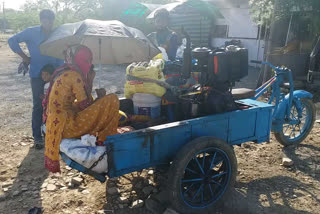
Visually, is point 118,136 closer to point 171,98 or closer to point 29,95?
point 171,98

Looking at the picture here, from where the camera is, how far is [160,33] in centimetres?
500

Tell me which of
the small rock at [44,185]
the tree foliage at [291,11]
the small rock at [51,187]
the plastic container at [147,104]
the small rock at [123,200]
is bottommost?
the small rock at [44,185]

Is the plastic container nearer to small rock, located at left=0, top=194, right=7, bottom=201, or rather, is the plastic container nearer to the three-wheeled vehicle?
the three-wheeled vehicle

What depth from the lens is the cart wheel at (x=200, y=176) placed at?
2592mm

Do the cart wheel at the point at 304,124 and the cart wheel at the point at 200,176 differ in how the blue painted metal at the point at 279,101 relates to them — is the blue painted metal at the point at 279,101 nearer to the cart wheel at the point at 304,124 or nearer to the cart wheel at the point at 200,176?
the cart wheel at the point at 304,124

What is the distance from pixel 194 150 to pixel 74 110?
1233 millimetres

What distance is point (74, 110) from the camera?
2.81 metres

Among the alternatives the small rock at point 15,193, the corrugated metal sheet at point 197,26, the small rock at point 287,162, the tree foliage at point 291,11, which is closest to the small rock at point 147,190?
the small rock at point 15,193

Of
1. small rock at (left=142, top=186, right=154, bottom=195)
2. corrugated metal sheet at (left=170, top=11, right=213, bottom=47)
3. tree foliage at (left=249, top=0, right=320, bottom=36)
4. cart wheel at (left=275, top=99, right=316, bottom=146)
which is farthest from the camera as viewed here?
corrugated metal sheet at (left=170, top=11, right=213, bottom=47)

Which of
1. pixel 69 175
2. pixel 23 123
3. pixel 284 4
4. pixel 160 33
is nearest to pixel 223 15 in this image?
pixel 284 4

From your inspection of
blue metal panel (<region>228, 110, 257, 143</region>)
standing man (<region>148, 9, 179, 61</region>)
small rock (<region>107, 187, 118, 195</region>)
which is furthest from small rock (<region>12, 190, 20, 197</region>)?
standing man (<region>148, 9, 179, 61</region>)

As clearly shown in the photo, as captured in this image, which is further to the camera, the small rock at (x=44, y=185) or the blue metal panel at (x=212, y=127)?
the small rock at (x=44, y=185)

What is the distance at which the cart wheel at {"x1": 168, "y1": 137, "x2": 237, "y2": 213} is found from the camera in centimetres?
259

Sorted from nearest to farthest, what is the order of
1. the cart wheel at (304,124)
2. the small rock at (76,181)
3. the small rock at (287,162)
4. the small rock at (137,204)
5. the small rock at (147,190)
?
1. the small rock at (137,204)
2. the small rock at (147,190)
3. the small rock at (76,181)
4. the small rock at (287,162)
5. the cart wheel at (304,124)
